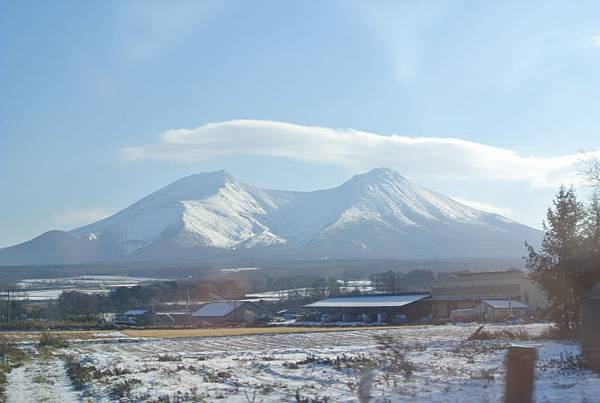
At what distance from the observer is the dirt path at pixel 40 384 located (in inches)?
632

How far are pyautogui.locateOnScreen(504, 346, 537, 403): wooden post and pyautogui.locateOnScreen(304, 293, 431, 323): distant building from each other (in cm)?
6949

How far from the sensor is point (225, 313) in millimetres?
90250

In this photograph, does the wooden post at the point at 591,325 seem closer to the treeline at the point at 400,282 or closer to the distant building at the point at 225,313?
the distant building at the point at 225,313

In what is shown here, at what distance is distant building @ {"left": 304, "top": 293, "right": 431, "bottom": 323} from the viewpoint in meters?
79.3

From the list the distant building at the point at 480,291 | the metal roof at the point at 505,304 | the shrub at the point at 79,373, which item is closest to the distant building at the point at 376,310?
the distant building at the point at 480,291

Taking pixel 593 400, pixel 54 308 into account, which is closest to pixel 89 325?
pixel 54 308

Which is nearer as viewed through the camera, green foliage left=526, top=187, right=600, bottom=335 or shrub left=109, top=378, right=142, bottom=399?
shrub left=109, top=378, right=142, bottom=399

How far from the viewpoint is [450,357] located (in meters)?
22.4

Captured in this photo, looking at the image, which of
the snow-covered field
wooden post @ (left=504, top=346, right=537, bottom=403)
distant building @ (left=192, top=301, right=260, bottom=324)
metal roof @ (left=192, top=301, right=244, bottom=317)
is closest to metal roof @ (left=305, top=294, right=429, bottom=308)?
distant building @ (left=192, top=301, right=260, bottom=324)

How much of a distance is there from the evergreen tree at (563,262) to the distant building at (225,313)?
183 feet

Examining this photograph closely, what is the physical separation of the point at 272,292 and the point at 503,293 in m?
71.4

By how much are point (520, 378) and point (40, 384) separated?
593 inches

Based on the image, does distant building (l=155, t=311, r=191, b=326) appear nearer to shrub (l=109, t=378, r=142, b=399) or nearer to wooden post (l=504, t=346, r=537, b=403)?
shrub (l=109, t=378, r=142, b=399)

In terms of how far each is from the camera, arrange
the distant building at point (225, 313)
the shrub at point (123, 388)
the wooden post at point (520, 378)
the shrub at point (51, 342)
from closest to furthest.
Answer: the wooden post at point (520, 378) < the shrub at point (123, 388) < the shrub at point (51, 342) < the distant building at point (225, 313)
